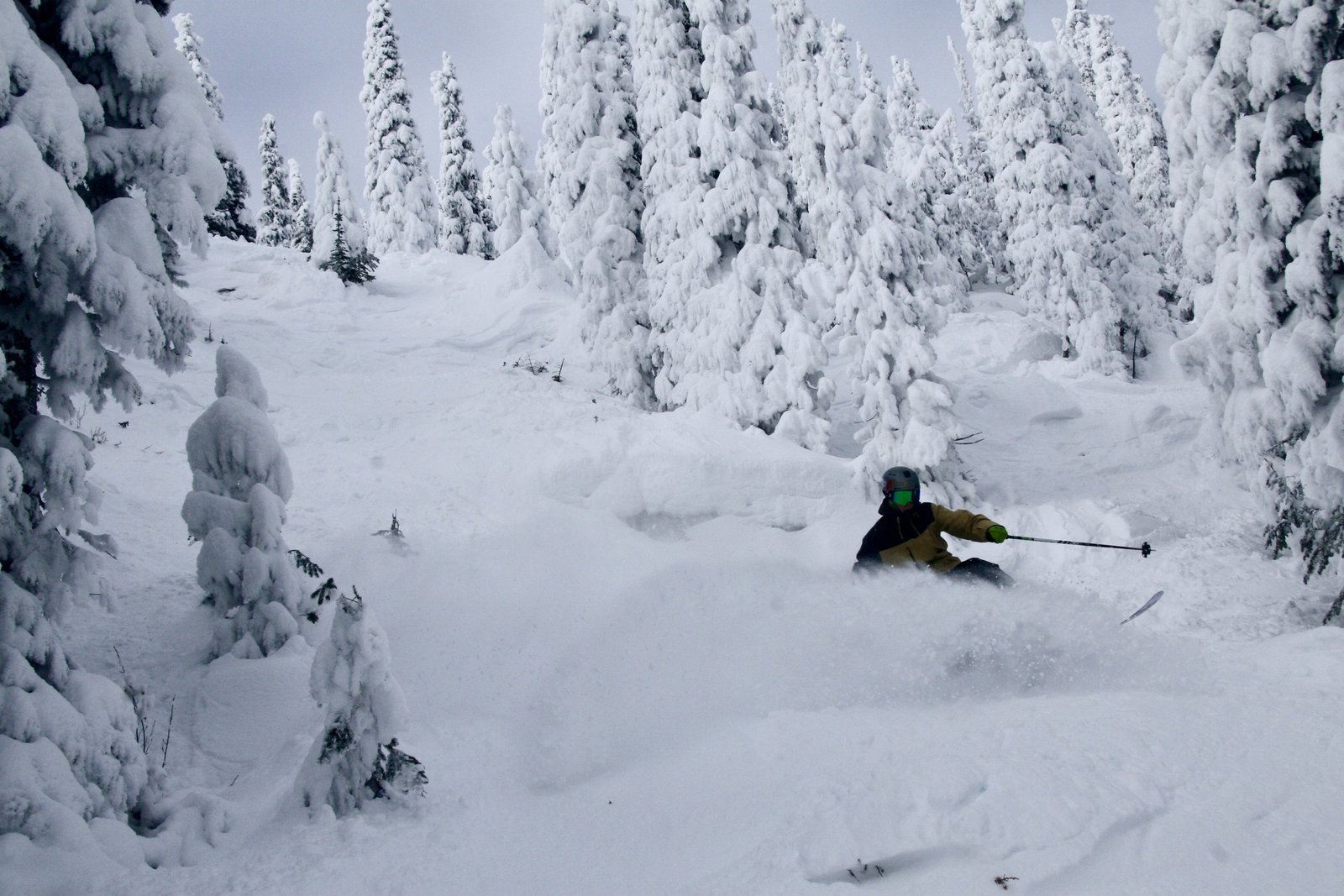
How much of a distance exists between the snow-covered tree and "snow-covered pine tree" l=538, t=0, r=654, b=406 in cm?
1485

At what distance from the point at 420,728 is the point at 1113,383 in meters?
25.6

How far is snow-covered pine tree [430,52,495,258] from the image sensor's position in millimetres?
42312

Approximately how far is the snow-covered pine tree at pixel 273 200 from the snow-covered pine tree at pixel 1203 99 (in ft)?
169

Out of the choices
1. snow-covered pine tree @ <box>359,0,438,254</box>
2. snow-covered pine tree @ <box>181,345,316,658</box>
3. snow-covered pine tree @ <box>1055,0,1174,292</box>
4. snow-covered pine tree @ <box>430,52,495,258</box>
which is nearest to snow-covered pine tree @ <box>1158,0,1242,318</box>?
snow-covered pine tree @ <box>181,345,316,658</box>

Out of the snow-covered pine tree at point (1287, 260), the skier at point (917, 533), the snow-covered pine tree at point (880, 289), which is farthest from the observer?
the snow-covered pine tree at point (880, 289)

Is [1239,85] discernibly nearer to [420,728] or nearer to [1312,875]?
[1312,875]

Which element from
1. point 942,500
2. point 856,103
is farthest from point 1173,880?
point 856,103

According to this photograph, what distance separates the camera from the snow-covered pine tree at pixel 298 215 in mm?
48156

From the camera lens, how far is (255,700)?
681 centimetres

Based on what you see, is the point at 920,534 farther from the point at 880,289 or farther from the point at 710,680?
the point at 880,289

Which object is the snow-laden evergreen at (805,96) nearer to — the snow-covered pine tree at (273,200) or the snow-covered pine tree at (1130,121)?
the snow-covered pine tree at (1130,121)

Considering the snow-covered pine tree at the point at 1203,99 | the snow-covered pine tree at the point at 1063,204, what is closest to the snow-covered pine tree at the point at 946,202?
the snow-covered pine tree at the point at 1063,204

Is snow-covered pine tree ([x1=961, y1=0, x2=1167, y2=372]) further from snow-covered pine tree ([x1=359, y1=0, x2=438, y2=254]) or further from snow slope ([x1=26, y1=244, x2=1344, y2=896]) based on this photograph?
snow-covered pine tree ([x1=359, y1=0, x2=438, y2=254])

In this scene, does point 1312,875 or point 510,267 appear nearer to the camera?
point 1312,875
